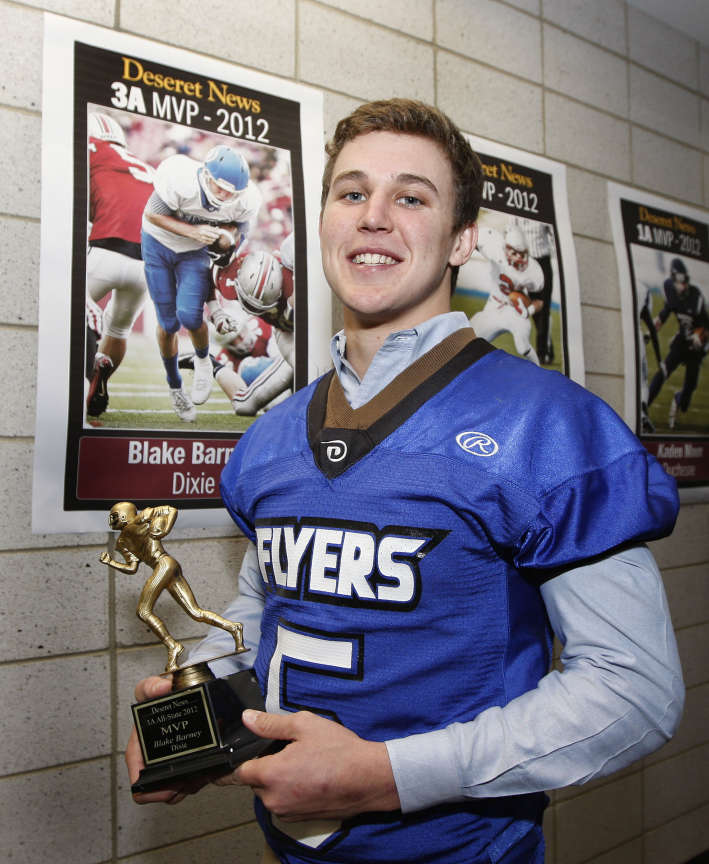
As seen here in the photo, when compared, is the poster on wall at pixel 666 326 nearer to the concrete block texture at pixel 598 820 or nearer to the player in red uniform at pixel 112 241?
the concrete block texture at pixel 598 820

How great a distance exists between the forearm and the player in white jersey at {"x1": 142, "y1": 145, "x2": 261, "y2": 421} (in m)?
0.84

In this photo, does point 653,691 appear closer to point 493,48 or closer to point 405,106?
point 405,106

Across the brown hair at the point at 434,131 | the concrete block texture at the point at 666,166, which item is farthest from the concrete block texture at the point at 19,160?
the concrete block texture at the point at 666,166

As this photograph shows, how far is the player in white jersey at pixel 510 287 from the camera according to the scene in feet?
5.88

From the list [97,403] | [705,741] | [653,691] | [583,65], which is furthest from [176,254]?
[705,741]

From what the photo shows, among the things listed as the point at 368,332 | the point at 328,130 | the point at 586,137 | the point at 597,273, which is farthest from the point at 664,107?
the point at 368,332

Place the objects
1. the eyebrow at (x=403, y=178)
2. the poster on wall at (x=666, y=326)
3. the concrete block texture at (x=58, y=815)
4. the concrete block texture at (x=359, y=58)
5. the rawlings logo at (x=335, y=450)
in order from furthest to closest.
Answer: the poster on wall at (x=666, y=326)
the concrete block texture at (x=359, y=58)
the concrete block texture at (x=58, y=815)
the eyebrow at (x=403, y=178)
the rawlings logo at (x=335, y=450)

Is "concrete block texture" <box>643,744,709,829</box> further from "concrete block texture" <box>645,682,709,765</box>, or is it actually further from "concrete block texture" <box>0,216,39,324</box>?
"concrete block texture" <box>0,216,39,324</box>

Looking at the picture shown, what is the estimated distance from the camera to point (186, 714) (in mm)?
806

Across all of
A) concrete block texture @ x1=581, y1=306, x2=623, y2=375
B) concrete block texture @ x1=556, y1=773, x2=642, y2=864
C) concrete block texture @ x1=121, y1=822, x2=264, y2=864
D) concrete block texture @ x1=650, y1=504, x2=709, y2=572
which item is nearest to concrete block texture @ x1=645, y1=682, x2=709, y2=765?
concrete block texture @ x1=556, y1=773, x2=642, y2=864

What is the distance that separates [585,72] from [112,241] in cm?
151

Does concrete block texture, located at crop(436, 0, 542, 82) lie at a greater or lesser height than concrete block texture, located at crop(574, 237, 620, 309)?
greater

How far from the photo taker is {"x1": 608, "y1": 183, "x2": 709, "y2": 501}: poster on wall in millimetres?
2094

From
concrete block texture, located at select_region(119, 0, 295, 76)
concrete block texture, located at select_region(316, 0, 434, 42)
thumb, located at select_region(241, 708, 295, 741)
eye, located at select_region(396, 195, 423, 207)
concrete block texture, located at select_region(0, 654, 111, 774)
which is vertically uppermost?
concrete block texture, located at select_region(316, 0, 434, 42)
